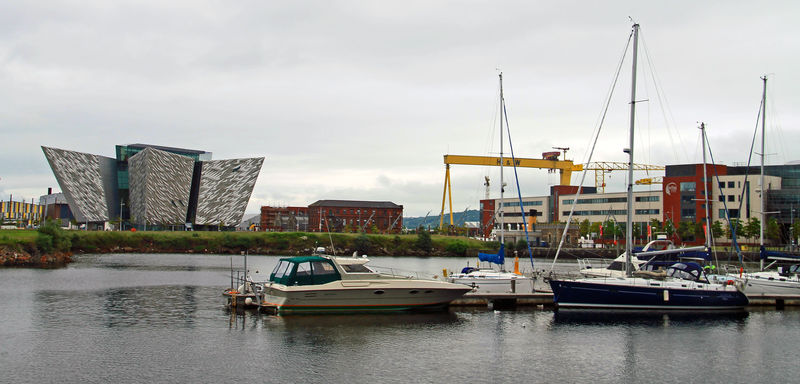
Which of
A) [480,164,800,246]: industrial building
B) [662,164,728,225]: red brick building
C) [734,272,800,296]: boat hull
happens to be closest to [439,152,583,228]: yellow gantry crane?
[480,164,800,246]: industrial building

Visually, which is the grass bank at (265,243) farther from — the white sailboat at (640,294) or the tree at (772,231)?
the white sailboat at (640,294)

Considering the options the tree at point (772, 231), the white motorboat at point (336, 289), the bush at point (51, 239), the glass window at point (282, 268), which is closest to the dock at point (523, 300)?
the white motorboat at point (336, 289)

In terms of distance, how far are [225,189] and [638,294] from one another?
5104 inches

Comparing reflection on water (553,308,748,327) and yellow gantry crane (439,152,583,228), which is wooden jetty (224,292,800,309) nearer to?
reflection on water (553,308,748,327)

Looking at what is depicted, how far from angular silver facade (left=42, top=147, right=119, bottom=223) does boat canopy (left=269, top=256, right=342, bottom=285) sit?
384 ft

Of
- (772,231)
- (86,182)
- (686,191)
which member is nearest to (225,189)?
(86,182)

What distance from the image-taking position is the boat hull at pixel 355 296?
1324 inches

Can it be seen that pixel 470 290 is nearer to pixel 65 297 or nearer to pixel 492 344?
pixel 492 344

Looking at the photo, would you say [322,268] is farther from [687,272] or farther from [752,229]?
[752,229]

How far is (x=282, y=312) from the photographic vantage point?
33906mm

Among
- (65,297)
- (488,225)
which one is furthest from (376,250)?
(65,297)

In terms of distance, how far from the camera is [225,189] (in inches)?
6048

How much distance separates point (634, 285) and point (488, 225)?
132444 mm

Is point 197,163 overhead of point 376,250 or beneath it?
overhead
